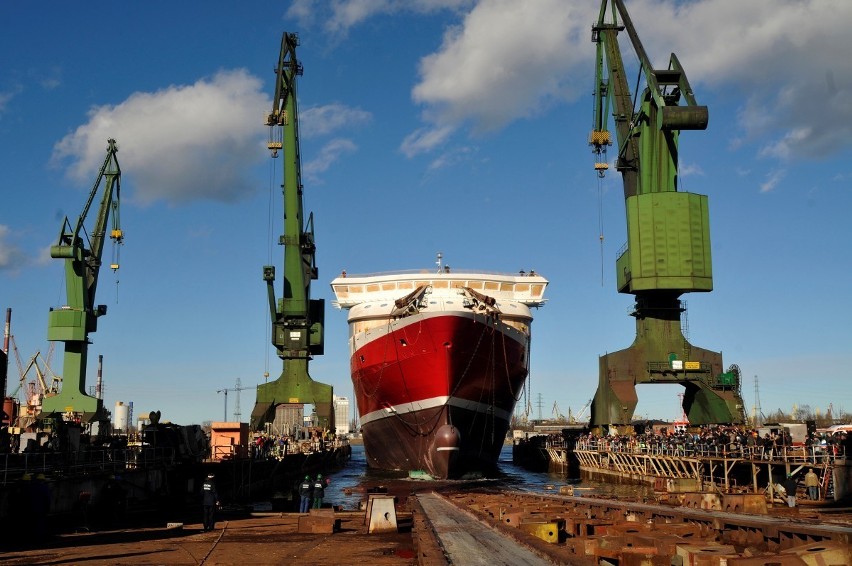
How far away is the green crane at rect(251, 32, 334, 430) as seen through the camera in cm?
6331

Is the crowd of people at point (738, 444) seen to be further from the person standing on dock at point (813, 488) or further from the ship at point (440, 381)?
the ship at point (440, 381)

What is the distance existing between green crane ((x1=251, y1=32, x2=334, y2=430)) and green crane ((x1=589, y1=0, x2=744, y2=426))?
23.4 m

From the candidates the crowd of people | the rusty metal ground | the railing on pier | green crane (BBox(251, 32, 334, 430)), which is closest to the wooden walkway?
the rusty metal ground

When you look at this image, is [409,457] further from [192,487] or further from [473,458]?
[192,487]

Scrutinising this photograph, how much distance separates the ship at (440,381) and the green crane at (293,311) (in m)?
17.0

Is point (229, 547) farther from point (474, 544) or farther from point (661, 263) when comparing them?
point (661, 263)

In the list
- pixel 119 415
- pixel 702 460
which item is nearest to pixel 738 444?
pixel 702 460

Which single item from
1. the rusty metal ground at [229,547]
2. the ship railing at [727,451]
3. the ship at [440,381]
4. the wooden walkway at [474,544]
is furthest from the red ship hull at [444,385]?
the wooden walkway at [474,544]

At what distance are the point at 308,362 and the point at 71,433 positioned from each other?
→ 117 ft

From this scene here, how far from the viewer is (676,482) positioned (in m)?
25.6

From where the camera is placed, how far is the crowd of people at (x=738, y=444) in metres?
30.6

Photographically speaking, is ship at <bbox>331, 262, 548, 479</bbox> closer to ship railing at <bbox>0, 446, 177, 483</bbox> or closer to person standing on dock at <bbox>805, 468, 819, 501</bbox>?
ship railing at <bbox>0, 446, 177, 483</bbox>

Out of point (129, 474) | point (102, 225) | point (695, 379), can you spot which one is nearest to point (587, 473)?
point (695, 379)

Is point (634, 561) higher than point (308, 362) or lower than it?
lower
